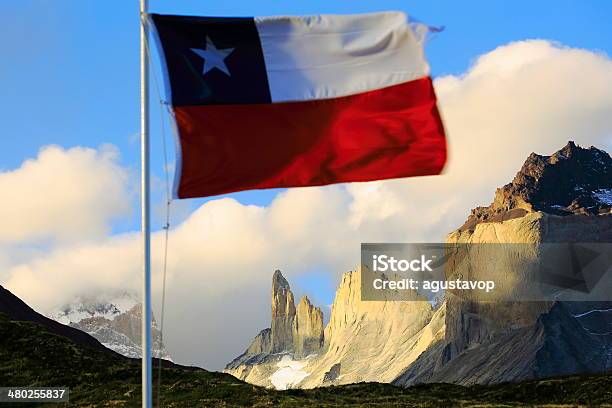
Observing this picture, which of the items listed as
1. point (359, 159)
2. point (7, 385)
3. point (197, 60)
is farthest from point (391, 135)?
point (7, 385)

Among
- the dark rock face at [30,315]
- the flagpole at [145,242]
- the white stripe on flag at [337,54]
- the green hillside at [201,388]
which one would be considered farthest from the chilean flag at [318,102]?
the dark rock face at [30,315]

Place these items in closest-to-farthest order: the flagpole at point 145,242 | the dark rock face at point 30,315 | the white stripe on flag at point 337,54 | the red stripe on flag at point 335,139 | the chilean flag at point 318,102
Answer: the flagpole at point 145,242 < the chilean flag at point 318,102 < the red stripe on flag at point 335,139 < the white stripe on flag at point 337,54 < the dark rock face at point 30,315

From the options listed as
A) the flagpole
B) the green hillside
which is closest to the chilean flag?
the flagpole

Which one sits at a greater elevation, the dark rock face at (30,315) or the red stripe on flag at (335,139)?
the dark rock face at (30,315)

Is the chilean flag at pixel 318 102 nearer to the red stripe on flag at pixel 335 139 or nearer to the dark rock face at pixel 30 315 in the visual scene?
the red stripe on flag at pixel 335 139

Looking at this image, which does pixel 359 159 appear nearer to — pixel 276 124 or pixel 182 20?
pixel 276 124

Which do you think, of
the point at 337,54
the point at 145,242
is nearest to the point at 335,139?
the point at 337,54

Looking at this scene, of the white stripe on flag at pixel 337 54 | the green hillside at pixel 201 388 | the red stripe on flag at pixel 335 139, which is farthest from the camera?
the green hillside at pixel 201 388
